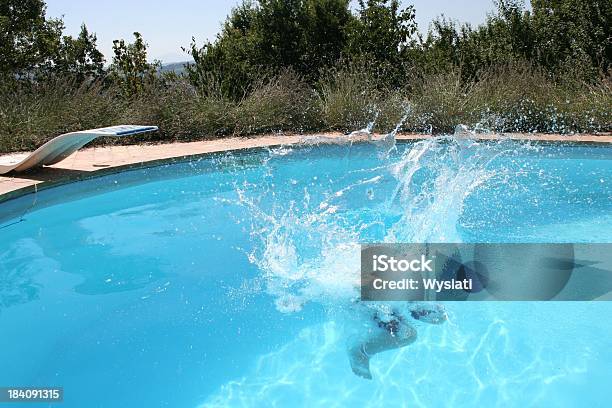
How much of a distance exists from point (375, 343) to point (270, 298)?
2.82 ft

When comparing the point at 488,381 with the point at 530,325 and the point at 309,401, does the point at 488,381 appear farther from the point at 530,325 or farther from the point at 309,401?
the point at 309,401

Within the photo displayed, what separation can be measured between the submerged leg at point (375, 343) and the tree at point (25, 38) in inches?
344

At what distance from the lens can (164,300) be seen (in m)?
4.12

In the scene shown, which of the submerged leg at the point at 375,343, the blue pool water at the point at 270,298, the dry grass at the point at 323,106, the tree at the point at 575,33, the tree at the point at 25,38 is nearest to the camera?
the blue pool water at the point at 270,298

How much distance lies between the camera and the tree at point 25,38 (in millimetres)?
10141

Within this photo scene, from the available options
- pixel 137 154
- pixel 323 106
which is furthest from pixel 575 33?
pixel 137 154

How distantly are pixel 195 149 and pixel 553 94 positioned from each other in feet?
16.7

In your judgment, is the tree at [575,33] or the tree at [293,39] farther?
the tree at [293,39]

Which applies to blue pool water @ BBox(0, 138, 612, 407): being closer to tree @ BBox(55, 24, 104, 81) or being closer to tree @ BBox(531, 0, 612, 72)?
tree @ BBox(531, 0, 612, 72)

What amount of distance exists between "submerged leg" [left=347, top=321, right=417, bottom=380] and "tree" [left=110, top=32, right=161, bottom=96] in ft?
26.3

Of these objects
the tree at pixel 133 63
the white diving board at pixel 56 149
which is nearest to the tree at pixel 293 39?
the tree at pixel 133 63

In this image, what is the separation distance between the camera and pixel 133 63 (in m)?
10.7

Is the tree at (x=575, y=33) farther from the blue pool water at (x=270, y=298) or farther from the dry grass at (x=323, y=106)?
the blue pool water at (x=270, y=298)

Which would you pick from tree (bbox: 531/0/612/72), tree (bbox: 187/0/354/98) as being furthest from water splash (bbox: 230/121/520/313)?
tree (bbox: 187/0/354/98)
